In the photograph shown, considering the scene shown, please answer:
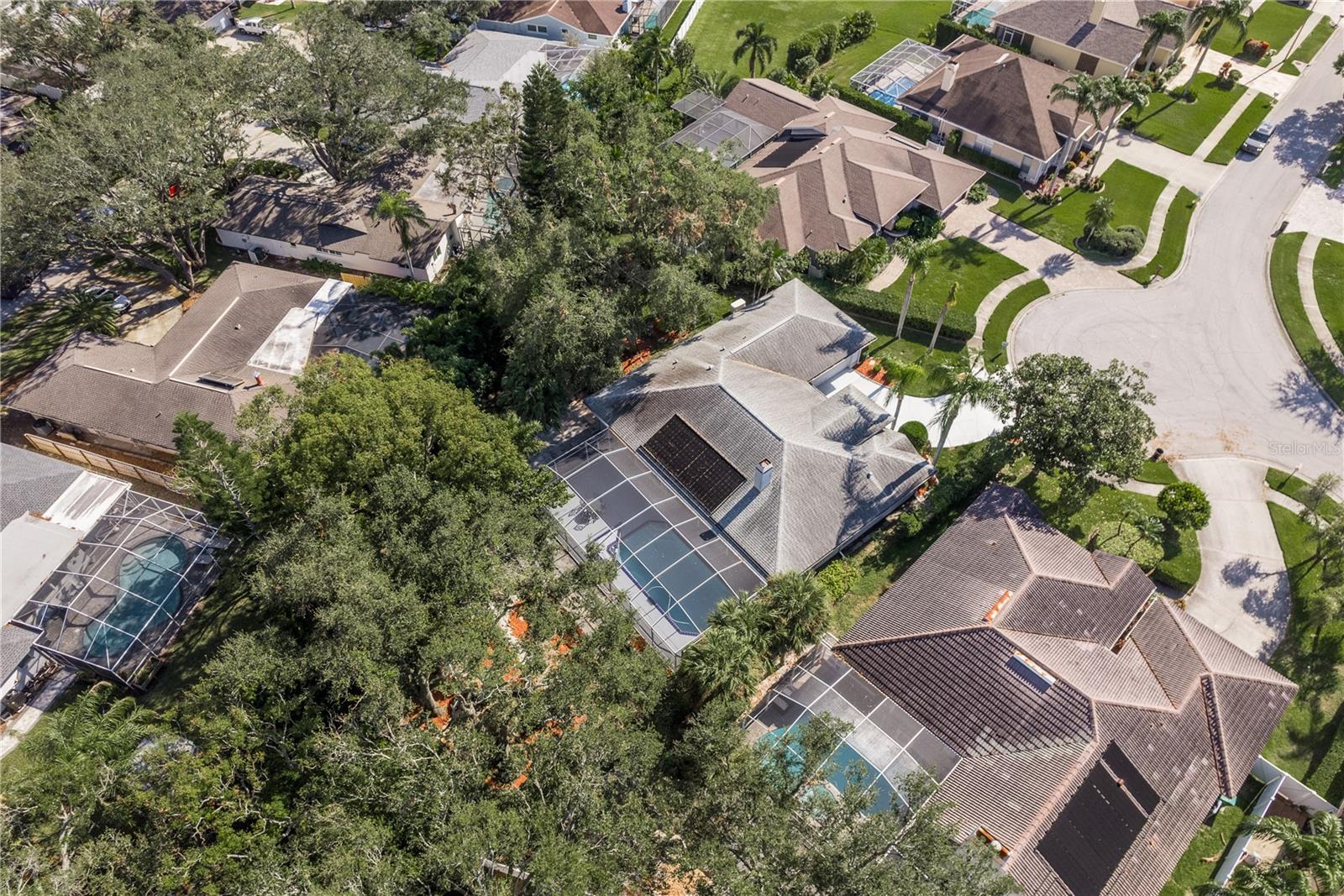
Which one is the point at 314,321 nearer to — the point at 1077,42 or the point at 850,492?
the point at 850,492

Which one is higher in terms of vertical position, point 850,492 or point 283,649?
point 850,492

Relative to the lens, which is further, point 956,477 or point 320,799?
point 956,477

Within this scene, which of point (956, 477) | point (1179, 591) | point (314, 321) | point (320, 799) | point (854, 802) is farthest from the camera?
point (314, 321)

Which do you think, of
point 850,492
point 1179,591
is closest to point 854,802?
point 850,492

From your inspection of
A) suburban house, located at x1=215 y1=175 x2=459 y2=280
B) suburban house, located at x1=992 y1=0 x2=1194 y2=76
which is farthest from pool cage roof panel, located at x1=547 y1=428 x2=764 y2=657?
suburban house, located at x1=992 y1=0 x2=1194 y2=76

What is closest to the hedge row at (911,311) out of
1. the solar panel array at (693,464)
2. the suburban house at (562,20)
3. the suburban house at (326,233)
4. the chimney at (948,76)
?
the solar panel array at (693,464)

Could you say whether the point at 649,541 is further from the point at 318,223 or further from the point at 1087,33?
the point at 1087,33

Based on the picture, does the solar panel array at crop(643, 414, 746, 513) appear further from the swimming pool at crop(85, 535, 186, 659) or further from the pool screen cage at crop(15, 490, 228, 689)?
the swimming pool at crop(85, 535, 186, 659)
